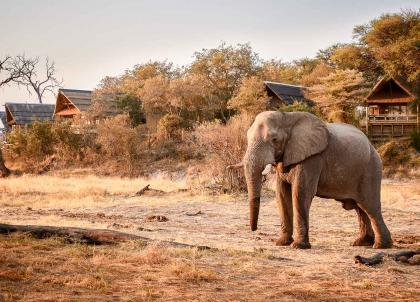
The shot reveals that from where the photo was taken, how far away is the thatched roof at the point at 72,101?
45847mm

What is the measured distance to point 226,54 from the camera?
148 feet

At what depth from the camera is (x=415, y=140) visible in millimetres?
33250

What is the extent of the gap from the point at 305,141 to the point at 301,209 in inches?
46.1

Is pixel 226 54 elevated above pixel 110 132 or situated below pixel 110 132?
above

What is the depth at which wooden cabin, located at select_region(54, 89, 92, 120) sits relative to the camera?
45.7 metres

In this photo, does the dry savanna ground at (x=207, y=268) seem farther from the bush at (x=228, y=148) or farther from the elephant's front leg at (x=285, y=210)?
the bush at (x=228, y=148)

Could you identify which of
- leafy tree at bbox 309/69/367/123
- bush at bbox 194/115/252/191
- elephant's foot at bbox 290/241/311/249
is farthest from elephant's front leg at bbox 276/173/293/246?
leafy tree at bbox 309/69/367/123

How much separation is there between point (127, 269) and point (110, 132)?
31293 mm

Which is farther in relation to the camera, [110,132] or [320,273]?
[110,132]

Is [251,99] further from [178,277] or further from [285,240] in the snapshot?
[178,277]

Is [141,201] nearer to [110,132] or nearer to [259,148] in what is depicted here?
[259,148]

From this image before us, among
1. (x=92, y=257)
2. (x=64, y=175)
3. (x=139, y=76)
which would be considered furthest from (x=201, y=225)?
(x=139, y=76)

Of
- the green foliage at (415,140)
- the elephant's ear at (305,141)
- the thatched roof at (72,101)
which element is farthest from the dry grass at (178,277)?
the thatched roof at (72,101)

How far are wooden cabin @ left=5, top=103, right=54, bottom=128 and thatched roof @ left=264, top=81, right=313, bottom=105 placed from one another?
75.9 feet
